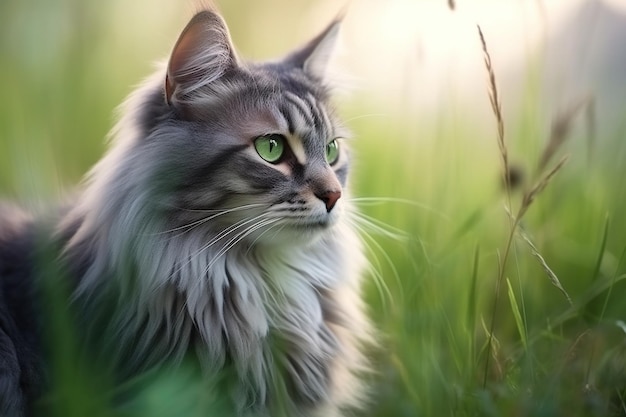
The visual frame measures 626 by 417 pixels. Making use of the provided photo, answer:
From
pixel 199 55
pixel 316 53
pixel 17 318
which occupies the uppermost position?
pixel 199 55

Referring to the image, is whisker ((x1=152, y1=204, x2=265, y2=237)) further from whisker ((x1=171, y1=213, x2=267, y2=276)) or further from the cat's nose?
the cat's nose

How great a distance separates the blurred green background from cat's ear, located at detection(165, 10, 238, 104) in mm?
63

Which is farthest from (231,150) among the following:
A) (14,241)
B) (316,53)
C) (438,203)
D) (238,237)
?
(438,203)

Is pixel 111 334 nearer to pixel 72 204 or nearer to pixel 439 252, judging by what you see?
pixel 72 204

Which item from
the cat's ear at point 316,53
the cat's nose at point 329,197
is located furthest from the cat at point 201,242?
the cat's ear at point 316,53

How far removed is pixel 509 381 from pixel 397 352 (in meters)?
0.35

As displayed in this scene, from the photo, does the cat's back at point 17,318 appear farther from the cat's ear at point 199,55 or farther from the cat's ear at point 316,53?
the cat's ear at point 316,53

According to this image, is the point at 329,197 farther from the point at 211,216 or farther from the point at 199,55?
the point at 199,55

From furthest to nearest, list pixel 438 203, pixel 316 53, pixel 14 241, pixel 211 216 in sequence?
pixel 438 203 → pixel 316 53 → pixel 14 241 → pixel 211 216

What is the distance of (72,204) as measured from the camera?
6.17ft

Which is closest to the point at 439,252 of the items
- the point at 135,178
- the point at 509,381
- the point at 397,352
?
the point at 397,352

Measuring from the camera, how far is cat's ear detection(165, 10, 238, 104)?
59.7 inches

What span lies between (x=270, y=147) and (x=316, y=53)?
44 cm

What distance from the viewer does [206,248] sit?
1.59 metres
